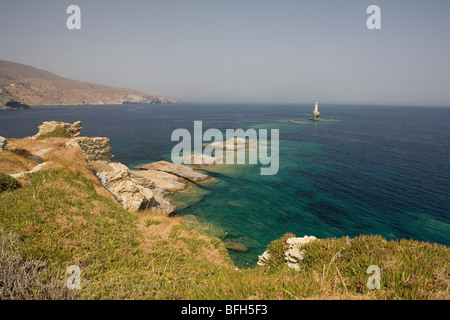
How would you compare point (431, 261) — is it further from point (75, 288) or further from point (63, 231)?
point (63, 231)

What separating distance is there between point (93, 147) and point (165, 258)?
22.9 metres

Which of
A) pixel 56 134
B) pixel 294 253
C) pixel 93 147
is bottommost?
pixel 294 253

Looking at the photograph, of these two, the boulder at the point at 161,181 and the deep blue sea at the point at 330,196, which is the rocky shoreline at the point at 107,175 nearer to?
the boulder at the point at 161,181

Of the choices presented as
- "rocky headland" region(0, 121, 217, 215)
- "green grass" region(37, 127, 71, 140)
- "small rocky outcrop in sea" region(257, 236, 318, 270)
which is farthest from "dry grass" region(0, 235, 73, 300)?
"green grass" region(37, 127, 71, 140)

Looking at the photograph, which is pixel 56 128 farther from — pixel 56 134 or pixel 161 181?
pixel 161 181

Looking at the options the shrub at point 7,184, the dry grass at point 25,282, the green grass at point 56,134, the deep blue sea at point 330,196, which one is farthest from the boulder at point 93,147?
the dry grass at point 25,282

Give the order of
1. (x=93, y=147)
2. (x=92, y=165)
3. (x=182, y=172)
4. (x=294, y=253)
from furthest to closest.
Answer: (x=182, y=172)
(x=93, y=147)
(x=92, y=165)
(x=294, y=253)

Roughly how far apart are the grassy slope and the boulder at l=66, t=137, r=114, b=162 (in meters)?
12.3

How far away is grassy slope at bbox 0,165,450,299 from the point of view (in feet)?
22.6

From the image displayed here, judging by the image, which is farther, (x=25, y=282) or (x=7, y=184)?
(x=7, y=184)

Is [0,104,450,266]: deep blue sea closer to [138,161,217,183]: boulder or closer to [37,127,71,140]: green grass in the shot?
[138,161,217,183]: boulder

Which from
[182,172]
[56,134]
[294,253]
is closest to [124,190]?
[56,134]

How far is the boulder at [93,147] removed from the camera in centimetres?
2602

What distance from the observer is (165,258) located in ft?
35.4
